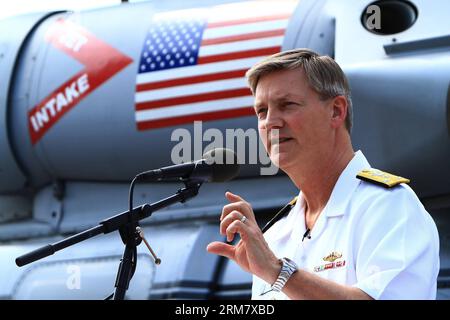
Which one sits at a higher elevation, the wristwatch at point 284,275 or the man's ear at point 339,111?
the man's ear at point 339,111

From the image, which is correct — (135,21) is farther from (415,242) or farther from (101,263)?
(415,242)

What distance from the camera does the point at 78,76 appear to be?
5566 millimetres

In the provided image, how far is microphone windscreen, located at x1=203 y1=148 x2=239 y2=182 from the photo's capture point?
246 cm

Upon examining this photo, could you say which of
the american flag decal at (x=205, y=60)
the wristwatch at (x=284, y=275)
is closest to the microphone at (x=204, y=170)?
the wristwatch at (x=284, y=275)

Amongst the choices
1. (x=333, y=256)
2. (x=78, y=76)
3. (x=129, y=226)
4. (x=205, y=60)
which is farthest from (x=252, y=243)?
(x=78, y=76)

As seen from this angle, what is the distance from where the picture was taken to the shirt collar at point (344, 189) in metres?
2.05

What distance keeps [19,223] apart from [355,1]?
305cm

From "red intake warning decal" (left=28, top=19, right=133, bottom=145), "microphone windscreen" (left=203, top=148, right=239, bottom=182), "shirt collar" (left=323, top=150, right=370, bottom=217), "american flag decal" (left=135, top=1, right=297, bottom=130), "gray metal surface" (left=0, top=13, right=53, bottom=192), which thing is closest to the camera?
"shirt collar" (left=323, top=150, right=370, bottom=217)

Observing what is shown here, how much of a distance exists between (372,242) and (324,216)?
228mm

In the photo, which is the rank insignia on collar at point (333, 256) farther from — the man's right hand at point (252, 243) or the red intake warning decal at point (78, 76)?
the red intake warning decal at point (78, 76)

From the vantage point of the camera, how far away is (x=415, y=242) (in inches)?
72.9

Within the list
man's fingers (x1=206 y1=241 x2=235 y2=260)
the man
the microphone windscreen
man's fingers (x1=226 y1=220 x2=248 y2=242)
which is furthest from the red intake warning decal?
man's fingers (x1=226 y1=220 x2=248 y2=242)

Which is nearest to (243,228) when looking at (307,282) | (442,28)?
(307,282)

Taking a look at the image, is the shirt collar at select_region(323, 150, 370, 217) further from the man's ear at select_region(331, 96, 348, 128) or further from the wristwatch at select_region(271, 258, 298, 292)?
the wristwatch at select_region(271, 258, 298, 292)
